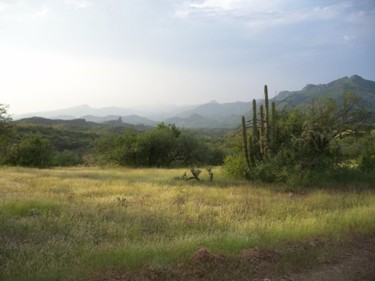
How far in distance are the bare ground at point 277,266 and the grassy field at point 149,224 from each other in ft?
1.09

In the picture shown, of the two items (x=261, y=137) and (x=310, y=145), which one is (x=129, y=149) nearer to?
(x=261, y=137)

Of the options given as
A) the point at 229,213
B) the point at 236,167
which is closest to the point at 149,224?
the point at 229,213

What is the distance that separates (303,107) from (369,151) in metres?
4.42

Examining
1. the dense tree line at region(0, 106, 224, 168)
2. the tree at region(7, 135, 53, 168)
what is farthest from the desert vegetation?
the tree at region(7, 135, 53, 168)

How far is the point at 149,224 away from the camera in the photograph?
10.5 m

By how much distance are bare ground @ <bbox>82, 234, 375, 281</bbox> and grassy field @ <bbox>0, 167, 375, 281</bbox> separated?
13.0 inches

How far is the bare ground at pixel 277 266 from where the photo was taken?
6520mm

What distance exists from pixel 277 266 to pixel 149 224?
431 centimetres

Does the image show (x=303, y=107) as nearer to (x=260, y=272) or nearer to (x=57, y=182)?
(x=57, y=182)

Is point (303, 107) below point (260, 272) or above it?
above

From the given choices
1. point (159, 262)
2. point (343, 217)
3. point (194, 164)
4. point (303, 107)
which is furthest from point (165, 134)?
point (159, 262)

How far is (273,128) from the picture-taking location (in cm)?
1978

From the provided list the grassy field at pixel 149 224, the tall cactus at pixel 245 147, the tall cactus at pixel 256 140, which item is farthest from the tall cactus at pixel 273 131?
the grassy field at pixel 149 224

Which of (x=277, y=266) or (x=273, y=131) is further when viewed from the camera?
(x=273, y=131)
